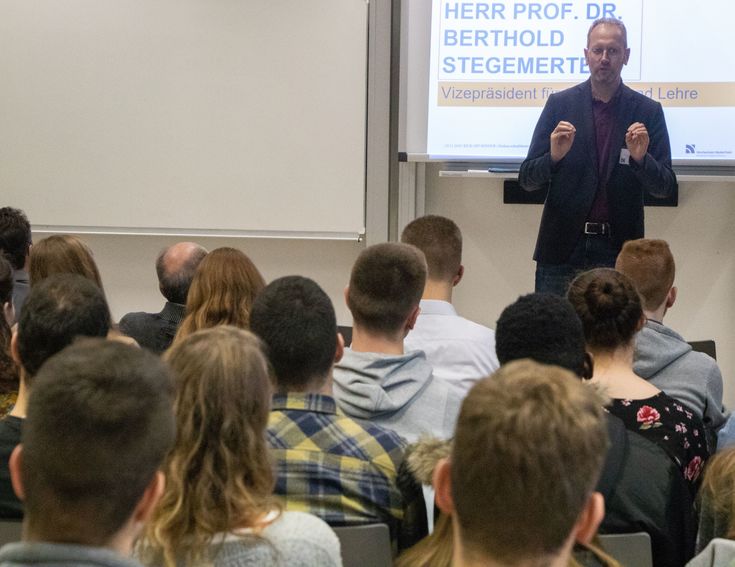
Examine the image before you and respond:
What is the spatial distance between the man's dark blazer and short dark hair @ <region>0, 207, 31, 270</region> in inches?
78.8

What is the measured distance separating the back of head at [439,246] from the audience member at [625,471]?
113 centimetres

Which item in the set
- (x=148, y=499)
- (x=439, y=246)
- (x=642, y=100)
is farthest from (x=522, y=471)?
(x=642, y=100)

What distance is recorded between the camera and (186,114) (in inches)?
189

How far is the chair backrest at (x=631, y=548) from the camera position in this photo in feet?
5.20

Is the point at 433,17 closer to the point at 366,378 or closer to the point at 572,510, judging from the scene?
the point at 366,378

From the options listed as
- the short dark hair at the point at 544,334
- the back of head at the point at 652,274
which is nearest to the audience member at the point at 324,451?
the short dark hair at the point at 544,334

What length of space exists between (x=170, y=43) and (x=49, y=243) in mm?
1998

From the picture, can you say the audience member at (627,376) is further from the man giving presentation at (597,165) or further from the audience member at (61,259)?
the man giving presentation at (597,165)

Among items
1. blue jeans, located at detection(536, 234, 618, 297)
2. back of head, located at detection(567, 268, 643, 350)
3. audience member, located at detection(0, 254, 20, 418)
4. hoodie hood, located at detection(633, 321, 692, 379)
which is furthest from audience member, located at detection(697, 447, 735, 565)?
blue jeans, located at detection(536, 234, 618, 297)

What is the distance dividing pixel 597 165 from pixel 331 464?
8.90ft

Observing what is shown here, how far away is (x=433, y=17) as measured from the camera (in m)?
4.55

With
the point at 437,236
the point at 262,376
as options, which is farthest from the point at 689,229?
the point at 262,376

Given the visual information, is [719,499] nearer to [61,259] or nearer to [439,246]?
[439,246]

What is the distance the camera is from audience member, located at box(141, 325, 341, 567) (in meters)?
1.37
